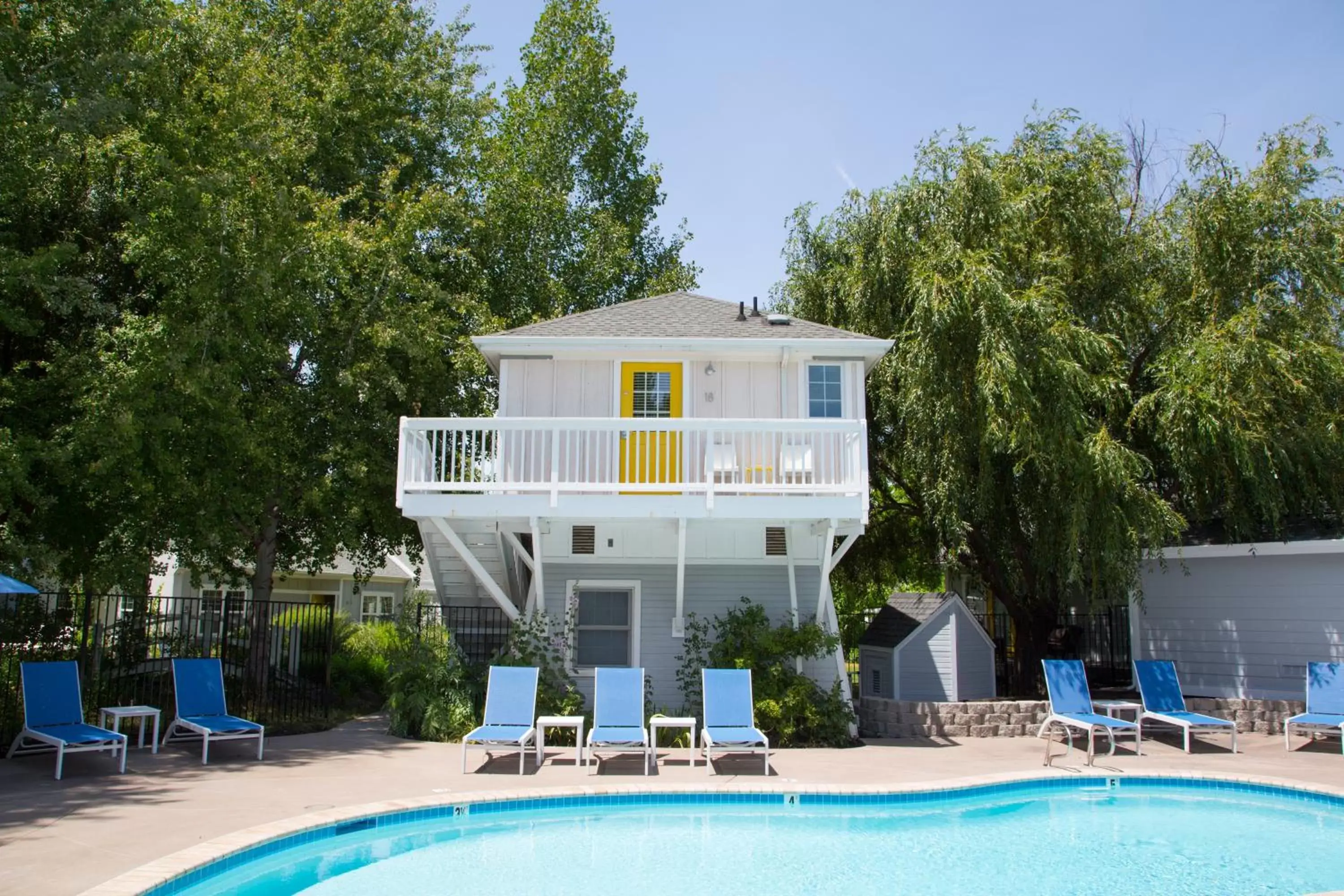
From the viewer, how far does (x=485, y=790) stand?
9.40m

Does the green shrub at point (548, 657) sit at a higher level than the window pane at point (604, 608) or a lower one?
lower

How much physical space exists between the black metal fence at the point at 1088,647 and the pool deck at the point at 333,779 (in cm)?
369

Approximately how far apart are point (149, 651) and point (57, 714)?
5.15m

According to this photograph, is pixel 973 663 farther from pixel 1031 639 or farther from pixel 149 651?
pixel 149 651

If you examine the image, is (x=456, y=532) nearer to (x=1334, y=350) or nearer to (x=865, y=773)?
(x=865, y=773)

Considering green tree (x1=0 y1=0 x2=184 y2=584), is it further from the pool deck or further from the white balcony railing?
the white balcony railing

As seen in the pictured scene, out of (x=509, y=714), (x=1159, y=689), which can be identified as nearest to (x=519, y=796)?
(x=509, y=714)

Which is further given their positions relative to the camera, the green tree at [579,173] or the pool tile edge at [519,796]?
the green tree at [579,173]

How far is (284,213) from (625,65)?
46.2ft

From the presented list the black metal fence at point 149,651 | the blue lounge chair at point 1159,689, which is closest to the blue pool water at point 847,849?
the blue lounge chair at point 1159,689

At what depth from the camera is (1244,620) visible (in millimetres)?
15430

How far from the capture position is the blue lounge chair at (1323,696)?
12859 millimetres

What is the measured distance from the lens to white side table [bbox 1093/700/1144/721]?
1320 cm

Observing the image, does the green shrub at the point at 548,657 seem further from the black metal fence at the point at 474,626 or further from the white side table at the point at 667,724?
the white side table at the point at 667,724
